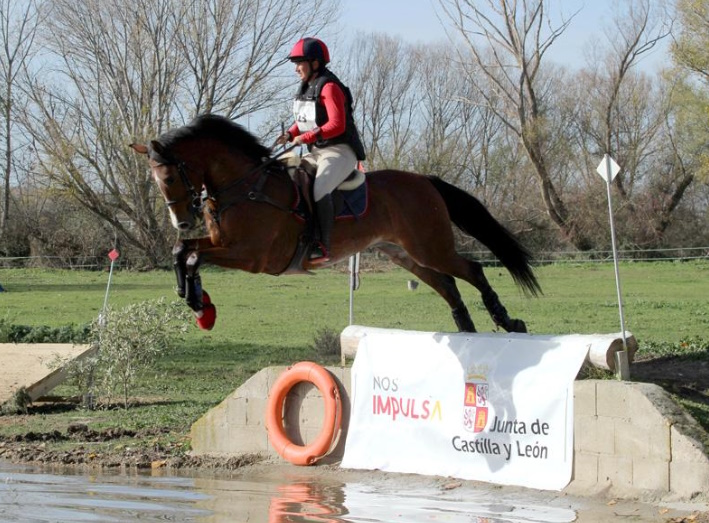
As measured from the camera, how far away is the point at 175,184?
7707 millimetres

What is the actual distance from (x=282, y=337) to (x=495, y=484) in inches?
440

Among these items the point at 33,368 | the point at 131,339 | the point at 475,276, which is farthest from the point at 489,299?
the point at 33,368

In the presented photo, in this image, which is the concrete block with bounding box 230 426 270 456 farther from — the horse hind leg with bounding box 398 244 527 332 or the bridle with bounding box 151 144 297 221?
the bridle with bounding box 151 144 297 221

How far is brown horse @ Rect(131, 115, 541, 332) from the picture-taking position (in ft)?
25.2

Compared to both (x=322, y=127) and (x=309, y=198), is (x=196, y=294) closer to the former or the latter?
(x=309, y=198)

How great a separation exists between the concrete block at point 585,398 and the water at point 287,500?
614 millimetres

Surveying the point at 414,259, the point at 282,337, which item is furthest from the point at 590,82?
the point at 414,259

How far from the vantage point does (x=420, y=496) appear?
773cm

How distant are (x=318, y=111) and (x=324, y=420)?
2.68 m

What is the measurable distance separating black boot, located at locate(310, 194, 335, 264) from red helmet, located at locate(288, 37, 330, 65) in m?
1.09

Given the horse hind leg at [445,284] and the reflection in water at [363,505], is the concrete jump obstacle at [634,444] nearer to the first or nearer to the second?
the reflection in water at [363,505]

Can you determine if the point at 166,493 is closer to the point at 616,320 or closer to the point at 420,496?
the point at 420,496

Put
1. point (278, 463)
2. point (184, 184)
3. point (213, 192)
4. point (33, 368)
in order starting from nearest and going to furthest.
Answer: point (184, 184) < point (213, 192) < point (278, 463) < point (33, 368)

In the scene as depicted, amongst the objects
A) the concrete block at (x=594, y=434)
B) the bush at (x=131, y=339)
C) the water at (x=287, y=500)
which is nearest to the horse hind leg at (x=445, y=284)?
the water at (x=287, y=500)
